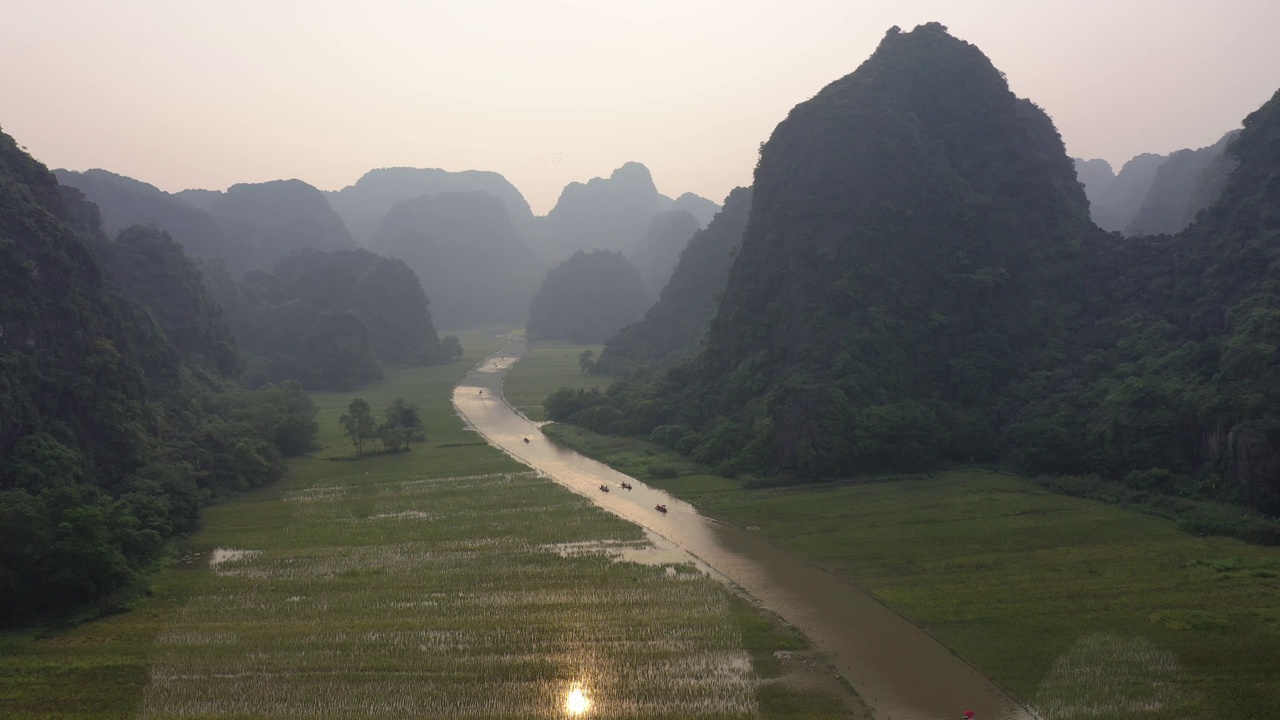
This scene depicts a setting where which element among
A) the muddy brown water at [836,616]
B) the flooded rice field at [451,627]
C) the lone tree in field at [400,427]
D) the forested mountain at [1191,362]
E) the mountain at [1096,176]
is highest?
the mountain at [1096,176]

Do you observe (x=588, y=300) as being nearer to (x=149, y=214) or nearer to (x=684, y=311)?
(x=684, y=311)

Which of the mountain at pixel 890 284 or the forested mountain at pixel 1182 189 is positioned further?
the forested mountain at pixel 1182 189

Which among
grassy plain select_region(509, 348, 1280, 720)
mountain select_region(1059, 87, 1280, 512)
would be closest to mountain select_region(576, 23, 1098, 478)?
mountain select_region(1059, 87, 1280, 512)

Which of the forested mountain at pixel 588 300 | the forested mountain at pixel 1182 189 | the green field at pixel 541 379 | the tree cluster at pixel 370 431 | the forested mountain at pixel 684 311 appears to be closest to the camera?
the tree cluster at pixel 370 431

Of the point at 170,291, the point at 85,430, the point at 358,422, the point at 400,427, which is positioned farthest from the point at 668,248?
the point at 85,430

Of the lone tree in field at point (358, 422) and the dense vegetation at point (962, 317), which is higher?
the dense vegetation at point (962, 317)

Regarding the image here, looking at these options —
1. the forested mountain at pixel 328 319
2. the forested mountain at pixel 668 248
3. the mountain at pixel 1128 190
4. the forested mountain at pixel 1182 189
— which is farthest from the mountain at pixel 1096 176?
the forested mountain at pixel 328 319

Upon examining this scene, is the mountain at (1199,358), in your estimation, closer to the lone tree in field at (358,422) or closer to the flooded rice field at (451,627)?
the flooded rice field at (451,627)

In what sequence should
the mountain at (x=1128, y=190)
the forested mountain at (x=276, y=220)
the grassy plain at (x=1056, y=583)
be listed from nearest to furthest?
1. the grassy plain at (x=1056, y=583)
2. the mountain at (x=1128, y=190)
3. the forested mountain at (x=276, y=220)

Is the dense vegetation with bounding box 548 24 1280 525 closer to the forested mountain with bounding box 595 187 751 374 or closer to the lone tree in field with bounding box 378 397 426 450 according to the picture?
the lone tree in field with bounding box 378 397 426 450
